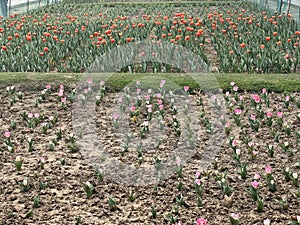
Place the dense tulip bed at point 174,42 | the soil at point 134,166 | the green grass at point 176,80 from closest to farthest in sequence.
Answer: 1. the soil at point 134,166
2. the green grass at point 176,80
3. the dense tulip bed at point 174,42

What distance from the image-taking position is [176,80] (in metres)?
7.18

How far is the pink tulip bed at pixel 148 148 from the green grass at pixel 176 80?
37 millimetres

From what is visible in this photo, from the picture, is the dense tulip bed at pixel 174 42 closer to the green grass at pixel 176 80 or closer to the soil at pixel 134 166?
the green grass at pixel 176 80

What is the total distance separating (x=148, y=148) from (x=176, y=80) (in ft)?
7.71

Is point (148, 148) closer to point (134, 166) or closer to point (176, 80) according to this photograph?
point (134, 166)

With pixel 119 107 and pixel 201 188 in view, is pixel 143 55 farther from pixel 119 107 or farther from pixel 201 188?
pixel 201 188

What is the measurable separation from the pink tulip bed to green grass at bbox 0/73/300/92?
4 cm

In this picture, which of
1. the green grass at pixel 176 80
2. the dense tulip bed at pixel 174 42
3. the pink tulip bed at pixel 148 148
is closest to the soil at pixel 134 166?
the pink tulip bed at pixel 148 148

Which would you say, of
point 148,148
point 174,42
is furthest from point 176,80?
point 148,148

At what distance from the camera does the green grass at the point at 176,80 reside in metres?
6.88

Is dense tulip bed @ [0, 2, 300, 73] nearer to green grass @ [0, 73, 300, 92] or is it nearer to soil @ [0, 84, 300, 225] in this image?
green grass @ [0, 73, 300, 92]

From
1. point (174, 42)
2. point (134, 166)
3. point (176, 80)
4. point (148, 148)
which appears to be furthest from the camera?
point (174, 42)

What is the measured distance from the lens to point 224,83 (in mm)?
6973

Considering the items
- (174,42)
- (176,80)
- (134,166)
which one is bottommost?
(134,166)
